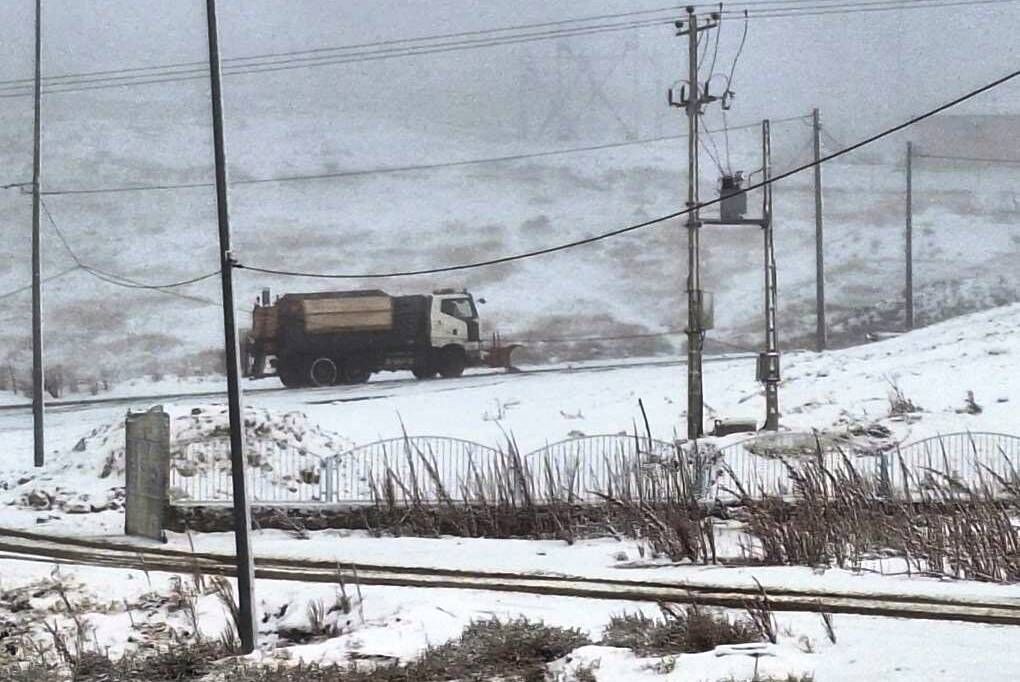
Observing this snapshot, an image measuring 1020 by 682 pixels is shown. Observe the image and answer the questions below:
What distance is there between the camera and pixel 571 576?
1368 centimetres

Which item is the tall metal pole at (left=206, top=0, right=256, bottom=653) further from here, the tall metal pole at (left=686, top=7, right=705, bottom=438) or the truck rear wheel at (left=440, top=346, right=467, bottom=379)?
the truck rear wheel at (left=440, top=346, right=467, bottom=379)

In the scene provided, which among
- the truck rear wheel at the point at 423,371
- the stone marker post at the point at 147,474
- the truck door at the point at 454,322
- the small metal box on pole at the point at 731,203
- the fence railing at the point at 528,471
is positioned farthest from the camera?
the truck door at the point at 454,322

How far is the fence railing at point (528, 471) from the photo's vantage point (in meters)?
17.8

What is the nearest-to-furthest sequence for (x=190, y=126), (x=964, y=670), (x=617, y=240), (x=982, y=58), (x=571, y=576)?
1. (x=964, y=670)
2. (x=571, y=576)
3. (x=982, y=58)
4. (x=617, y=240)
5. (x=190, y=126)

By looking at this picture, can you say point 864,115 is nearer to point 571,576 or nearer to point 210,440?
point 210,440

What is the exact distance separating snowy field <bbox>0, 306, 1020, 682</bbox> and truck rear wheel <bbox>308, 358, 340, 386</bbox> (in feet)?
4.83

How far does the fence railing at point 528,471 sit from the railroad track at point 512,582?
2.39 m

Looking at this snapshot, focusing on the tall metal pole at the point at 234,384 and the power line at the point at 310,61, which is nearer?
the tall metal pole at the point at 234,384

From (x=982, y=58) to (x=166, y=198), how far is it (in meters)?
31.7

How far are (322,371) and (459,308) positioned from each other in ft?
13.0

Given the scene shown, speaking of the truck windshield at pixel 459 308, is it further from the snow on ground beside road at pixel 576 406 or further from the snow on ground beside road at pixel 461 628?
the snow on ground beside road at pixel 461 628

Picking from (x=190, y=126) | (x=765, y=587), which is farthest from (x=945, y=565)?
(x=190, y=126)

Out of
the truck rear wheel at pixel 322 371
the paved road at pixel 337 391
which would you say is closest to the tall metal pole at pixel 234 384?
the paved road at pixel 337 391

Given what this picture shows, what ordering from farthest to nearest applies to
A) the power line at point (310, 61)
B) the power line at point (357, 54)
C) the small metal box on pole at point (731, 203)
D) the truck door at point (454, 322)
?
the power line at point (310, 61) < the power line at point (357, 54) < the truck door at point (454, 322) < the small metal box on pole at point (731, 203)
